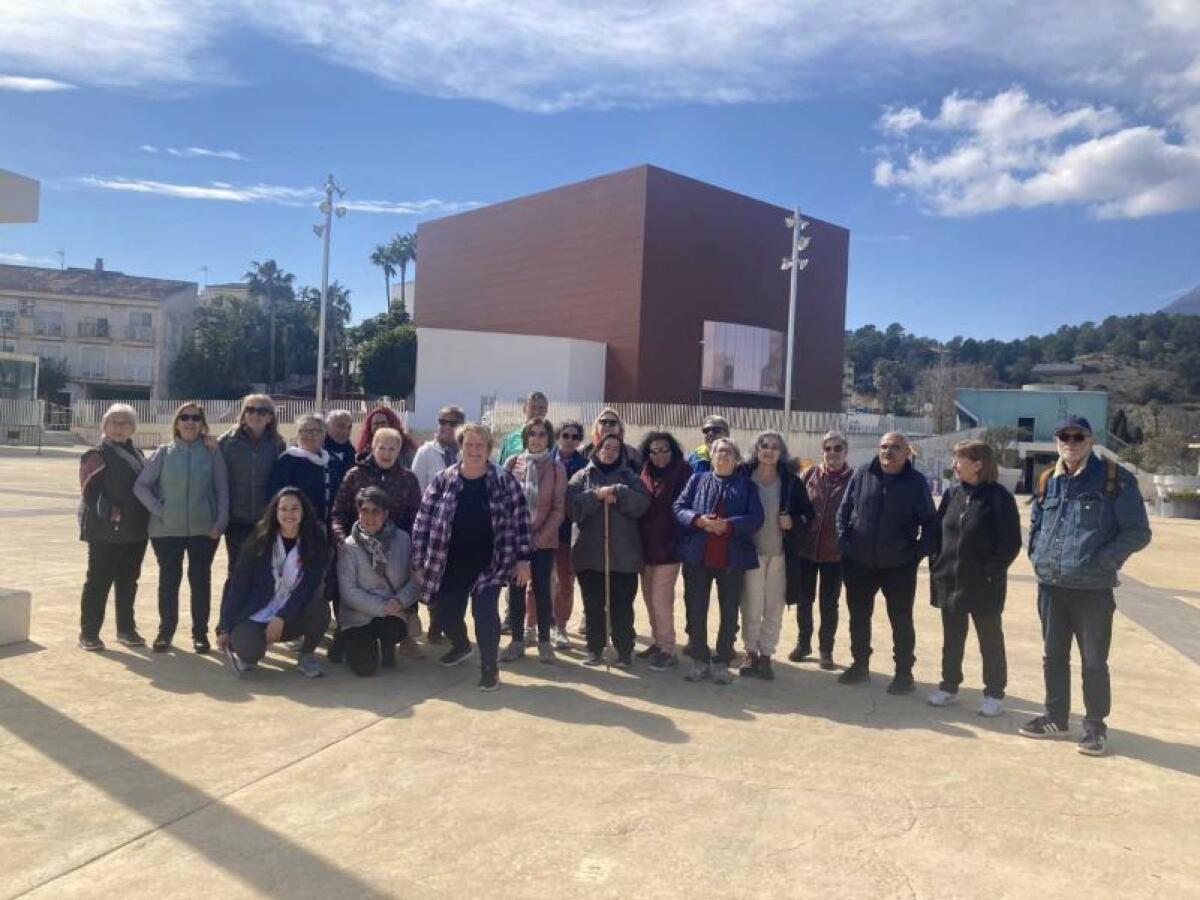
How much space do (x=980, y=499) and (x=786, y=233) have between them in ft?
134

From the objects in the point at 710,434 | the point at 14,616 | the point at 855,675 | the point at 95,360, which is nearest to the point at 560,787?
the point at 855,675

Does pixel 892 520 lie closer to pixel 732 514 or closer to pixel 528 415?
pixel 732 514

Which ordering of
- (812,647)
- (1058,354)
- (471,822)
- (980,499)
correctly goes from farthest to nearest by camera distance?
(1058,354) → (812,647) → (980,499) → (471,822)

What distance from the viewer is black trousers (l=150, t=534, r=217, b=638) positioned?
6133 millimetres

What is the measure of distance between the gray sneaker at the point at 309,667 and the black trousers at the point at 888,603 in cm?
359

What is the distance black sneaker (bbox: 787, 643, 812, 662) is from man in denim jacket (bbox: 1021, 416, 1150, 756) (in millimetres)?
1825

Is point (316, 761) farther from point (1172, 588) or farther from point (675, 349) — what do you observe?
point (675, 349)

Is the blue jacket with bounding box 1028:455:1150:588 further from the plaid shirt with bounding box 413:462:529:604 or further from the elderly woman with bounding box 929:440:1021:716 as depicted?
the plaid shirt with bounding box 413:462:529:604

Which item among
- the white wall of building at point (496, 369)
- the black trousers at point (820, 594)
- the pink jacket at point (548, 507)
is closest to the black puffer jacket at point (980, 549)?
the black trousers at point (820, 594)

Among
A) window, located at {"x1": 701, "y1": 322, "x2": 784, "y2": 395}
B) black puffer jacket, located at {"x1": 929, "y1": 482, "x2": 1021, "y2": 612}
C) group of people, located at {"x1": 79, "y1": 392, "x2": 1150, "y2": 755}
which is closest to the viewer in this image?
black puffer jacket, located at {"x1": 929, "y1": 482, "x2": 1021, "y2": 612}

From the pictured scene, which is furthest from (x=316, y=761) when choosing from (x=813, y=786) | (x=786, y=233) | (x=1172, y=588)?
(x=786, y=233)

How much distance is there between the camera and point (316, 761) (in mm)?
4227

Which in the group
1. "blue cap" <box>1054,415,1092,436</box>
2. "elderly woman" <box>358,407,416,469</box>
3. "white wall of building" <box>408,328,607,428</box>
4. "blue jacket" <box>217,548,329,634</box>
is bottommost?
"blue jacket" <box>217,548,329,634</box>

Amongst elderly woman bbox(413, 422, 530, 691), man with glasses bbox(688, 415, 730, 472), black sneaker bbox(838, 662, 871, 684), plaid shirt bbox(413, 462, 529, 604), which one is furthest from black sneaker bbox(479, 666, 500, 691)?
black sneaker bbox(838, 662, 871, 684)
